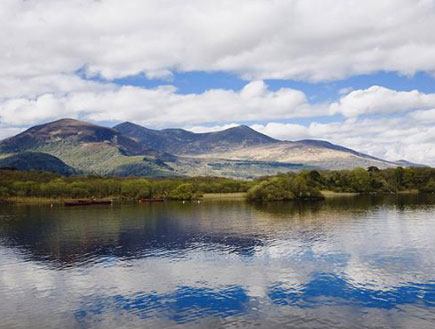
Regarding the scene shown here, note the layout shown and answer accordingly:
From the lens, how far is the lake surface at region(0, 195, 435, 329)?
5159cm

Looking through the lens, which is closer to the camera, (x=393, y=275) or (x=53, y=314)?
(x=53, y=314)

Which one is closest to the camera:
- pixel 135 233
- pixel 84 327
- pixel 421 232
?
pixel 84 327

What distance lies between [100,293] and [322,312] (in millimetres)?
33774

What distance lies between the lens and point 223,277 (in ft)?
230

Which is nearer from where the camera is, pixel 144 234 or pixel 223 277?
pixel 223 277

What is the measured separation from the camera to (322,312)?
52.4m

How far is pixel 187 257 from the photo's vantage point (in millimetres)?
86688

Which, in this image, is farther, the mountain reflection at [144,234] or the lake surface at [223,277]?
the mountain reflection at [144,234]

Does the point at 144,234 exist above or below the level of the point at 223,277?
above

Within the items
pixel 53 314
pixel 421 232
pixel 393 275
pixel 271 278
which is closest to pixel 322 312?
pixel 271 278

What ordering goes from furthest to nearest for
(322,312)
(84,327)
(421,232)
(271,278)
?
(421,232) < (271,278) < (322,312) < (84,327)

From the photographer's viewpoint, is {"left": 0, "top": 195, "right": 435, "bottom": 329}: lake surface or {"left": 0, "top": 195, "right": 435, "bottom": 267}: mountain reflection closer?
{"left": 0, "top": 195, "right": 435, "bottom": 329}: lake surface

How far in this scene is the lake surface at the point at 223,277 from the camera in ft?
169

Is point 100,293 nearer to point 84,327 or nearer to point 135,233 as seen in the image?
point 84,327
